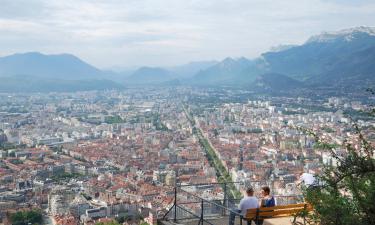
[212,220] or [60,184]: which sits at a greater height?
[212,220]

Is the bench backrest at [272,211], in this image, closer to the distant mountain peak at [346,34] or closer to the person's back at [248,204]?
the person's back at [248,204]

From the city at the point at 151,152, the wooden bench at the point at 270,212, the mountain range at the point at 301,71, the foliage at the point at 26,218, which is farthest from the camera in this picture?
the mountain range at the point at 301,71

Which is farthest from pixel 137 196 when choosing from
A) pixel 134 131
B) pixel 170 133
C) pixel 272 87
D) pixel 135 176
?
pixel 272 87

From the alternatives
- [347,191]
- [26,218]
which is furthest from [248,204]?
[26,218]

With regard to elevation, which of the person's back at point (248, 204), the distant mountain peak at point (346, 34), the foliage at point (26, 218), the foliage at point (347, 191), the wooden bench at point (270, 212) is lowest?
the foliage at point (26, 218)

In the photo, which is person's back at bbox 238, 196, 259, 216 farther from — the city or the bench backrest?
the city

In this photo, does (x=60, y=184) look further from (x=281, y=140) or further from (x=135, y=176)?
(x=281, y=140)

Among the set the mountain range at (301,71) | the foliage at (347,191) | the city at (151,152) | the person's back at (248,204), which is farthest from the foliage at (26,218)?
the mountain range at (301,71)
